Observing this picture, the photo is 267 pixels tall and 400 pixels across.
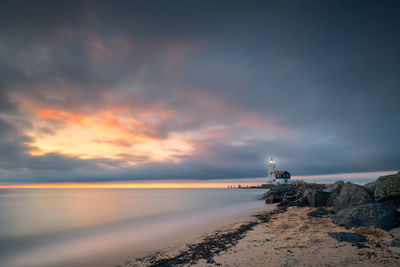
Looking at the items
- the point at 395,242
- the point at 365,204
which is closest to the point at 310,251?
the point at 395,242

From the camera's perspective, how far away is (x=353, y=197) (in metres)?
11.7

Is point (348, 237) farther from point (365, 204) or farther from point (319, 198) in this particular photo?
point (319, 198)

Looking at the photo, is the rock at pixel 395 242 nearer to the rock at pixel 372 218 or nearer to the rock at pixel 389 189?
the rock at pixel 372 218

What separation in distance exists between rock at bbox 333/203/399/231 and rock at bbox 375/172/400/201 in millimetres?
3883

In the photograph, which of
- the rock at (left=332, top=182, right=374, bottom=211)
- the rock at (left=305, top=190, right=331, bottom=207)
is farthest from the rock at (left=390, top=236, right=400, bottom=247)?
the rock at (left=305, top=190, right=331, bottom=207)

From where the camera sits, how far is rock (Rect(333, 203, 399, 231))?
282 inches

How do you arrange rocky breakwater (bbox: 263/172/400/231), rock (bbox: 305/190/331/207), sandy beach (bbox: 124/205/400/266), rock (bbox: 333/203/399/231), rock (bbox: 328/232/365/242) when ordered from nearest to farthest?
1. sandy beach (bbox: 124/205/400/266)
2. rock (bbox: 328/232/365/242)
3. rock (bbox: 333/203/399/231)
4. rocky breakwater (bbox: 263/172/400/231)
5. rock (bbox: 305/190/331/207)

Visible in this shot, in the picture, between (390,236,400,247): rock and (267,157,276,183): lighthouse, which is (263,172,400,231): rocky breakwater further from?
(267,157,276,183): lighthouse

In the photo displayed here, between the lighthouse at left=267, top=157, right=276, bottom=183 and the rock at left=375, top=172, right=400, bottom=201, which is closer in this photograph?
the rock at left=375, top=172, right=400, bottom=201

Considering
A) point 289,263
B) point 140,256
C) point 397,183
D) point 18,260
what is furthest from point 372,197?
point 18,260

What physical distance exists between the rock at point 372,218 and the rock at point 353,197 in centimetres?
356

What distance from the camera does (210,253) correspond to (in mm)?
7289

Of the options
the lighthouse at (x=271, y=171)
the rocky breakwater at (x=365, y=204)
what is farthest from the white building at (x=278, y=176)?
the rocky breakwater at (x=365, y=204)

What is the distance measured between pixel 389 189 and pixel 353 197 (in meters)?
1.66
